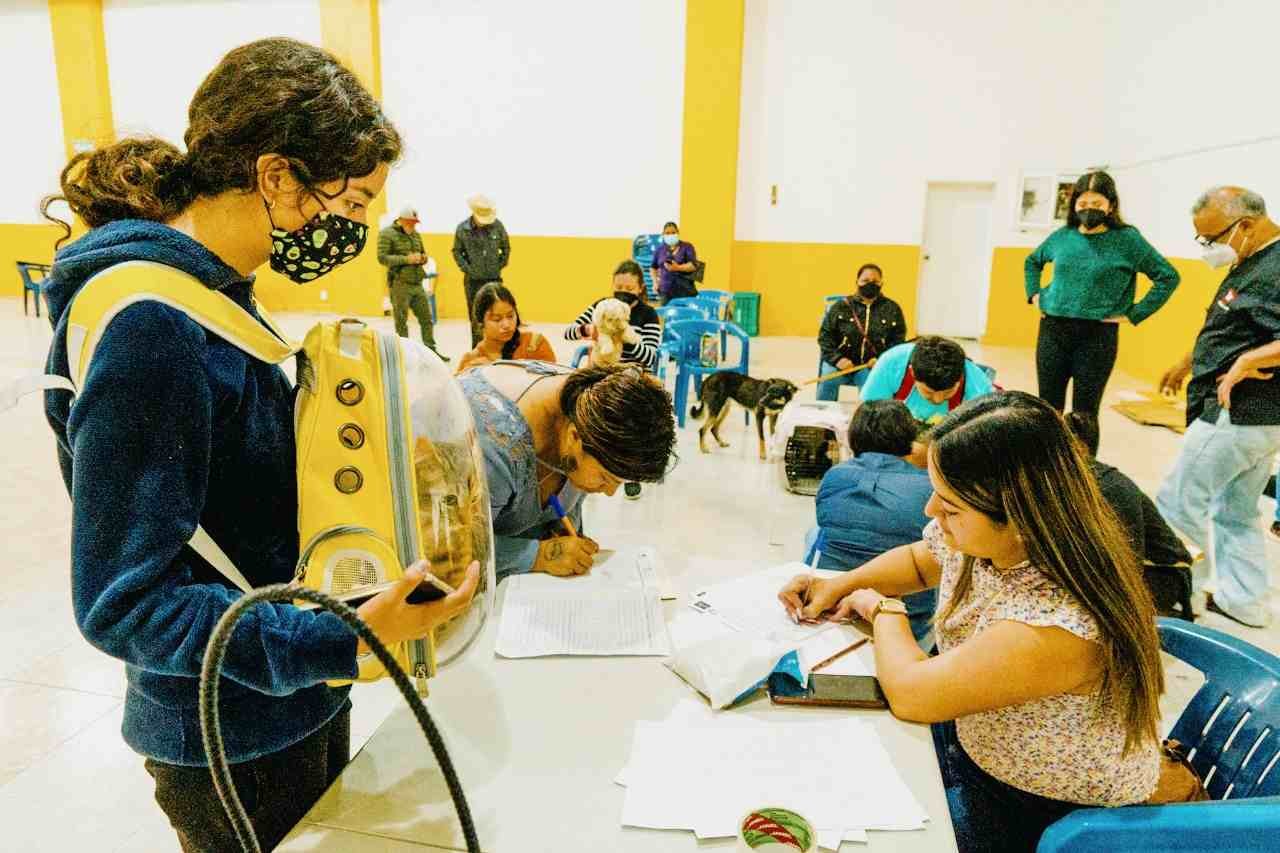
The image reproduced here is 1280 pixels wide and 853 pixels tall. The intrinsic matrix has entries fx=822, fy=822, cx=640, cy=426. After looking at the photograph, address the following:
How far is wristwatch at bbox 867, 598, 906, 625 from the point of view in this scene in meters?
1.41

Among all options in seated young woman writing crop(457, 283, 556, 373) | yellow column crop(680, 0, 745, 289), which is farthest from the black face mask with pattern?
yellow column crop(680, 0, 745, 289)

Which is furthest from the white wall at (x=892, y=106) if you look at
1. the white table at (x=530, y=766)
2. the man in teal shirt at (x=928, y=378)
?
the white table at (x=530, y=766)

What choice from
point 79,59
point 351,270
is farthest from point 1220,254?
point 79,59

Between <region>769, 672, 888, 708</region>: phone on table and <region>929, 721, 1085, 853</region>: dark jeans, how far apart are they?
0.45ft

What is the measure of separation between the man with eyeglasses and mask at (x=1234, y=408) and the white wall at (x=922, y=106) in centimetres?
569

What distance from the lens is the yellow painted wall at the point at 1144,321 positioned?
6.61 meters

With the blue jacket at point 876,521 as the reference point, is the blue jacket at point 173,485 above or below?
above

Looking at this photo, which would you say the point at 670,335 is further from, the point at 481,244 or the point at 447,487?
the point at 447,487

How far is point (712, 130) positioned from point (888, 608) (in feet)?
29.9

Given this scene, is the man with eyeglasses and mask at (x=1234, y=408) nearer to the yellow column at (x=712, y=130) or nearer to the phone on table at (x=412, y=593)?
the phone on table at (x=412, y=593)

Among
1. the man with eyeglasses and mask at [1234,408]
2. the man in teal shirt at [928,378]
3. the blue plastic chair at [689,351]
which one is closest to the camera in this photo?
the man with eyeglasses and mask at [1234,408]

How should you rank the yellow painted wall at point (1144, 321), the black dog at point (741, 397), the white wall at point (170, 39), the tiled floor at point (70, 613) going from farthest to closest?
1. the white wall at point (170, 39)
2. the yellow painted wall at point (1144, 321)
3. the black dog at point (741, 397)
4. the tiled floor at point (70, 613)

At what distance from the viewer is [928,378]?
3.50m

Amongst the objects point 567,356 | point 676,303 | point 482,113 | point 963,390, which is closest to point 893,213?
point 676,303
